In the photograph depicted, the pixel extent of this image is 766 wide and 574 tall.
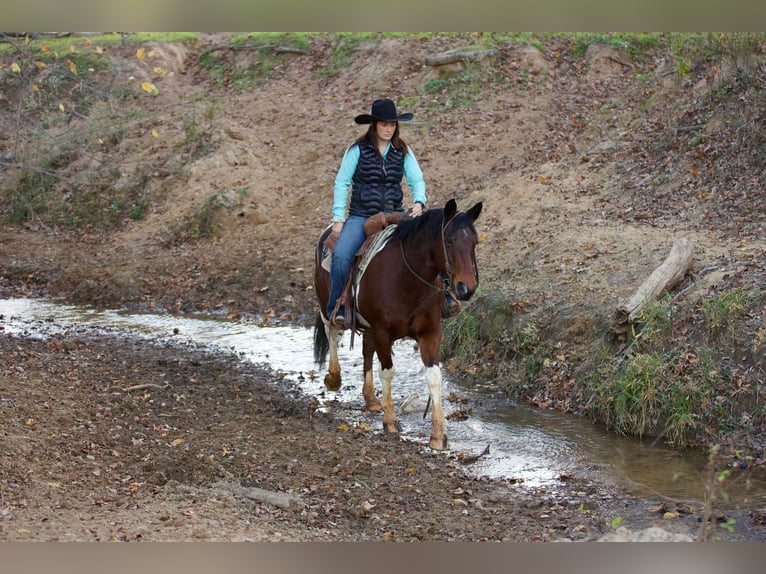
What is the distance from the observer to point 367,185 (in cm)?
944

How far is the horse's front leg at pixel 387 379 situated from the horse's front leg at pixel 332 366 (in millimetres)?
1422

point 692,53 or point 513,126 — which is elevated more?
point 692,53

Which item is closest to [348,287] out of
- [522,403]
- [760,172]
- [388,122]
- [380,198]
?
[380,198]

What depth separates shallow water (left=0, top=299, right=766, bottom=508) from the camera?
27.0 ft

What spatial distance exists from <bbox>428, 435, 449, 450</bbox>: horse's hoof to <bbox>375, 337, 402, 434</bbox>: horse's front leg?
619mm

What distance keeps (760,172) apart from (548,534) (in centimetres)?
889

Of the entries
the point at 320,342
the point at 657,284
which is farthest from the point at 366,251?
the point at 657,284

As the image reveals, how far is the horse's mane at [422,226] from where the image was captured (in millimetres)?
8438

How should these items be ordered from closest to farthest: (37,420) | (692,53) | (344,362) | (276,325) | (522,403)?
(37,420)
(522,403)
(344,362)
(276,325)
(692,53)

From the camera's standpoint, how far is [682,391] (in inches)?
354

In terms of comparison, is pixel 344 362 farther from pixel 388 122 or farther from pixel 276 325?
pixel 388 122

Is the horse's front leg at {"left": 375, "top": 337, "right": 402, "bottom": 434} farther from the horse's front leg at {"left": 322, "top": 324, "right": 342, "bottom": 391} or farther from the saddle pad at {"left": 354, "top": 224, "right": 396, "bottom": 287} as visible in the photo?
the horse's front leg at {"left": 322, "top": 324, "right": 342, "bottom": 391}

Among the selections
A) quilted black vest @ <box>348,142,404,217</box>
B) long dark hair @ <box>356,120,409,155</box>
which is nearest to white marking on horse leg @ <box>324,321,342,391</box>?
quilted black vest @ <box>348,142,404,217</box>

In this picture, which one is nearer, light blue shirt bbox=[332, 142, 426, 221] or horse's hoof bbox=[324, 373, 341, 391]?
light blue shirt bbox=[332, 142, 426, 221]
